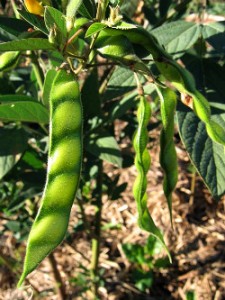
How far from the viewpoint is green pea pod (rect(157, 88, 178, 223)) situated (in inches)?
30.5

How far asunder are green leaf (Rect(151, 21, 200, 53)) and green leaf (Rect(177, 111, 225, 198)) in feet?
0.60

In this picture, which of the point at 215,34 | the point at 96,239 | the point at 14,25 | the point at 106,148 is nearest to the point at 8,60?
the point at 14,25

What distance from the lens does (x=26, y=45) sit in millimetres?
715

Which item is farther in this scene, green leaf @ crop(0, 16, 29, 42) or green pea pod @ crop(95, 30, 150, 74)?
green leaf @ crop(0, 16, 29, 42)

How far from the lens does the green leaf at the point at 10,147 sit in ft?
3.74

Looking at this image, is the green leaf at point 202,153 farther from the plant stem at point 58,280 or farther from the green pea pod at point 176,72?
the plant stem at point 58,280

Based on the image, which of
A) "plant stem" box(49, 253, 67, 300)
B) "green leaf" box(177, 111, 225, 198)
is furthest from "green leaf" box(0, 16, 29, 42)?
"plant stem" box(49, 253, 67, 300)

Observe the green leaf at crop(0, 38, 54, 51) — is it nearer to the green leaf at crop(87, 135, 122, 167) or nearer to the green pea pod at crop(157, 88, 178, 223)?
the green pea pod at crop(157, 88, 178, 223)

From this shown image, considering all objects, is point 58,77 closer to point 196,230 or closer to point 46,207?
point 46,207

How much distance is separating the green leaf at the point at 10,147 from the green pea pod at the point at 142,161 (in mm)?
430

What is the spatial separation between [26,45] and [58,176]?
212mm

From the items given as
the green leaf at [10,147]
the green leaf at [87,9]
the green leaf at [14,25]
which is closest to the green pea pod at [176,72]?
the green leaf at [87,9]

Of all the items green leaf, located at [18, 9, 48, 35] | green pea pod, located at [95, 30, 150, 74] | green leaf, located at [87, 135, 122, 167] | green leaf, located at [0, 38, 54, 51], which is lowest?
green leaf, located at [87, 135, 122, 167]

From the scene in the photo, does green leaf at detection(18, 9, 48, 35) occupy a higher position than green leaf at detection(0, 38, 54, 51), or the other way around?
green leaf at detection(18, 9, 48, 35)
